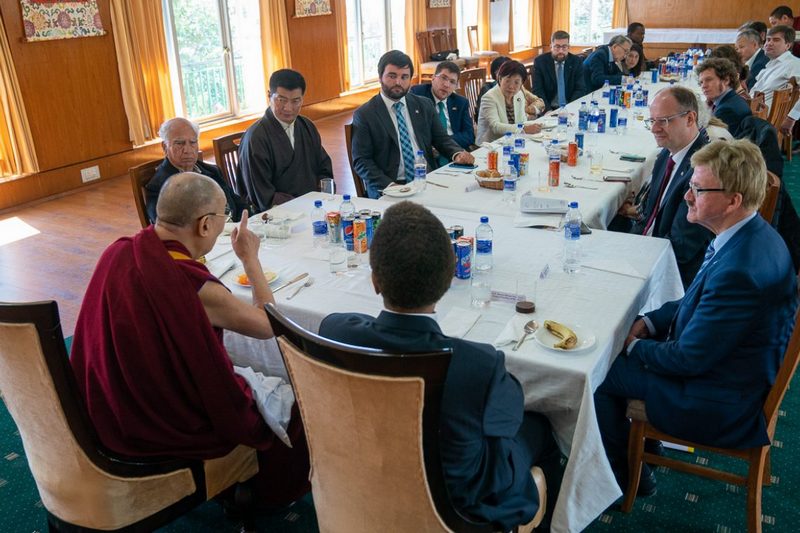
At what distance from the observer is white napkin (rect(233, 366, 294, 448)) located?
6.55 ft

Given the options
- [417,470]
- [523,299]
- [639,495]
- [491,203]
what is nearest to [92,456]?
[417,470]

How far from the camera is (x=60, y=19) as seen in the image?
6.05m

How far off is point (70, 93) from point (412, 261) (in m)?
5.93

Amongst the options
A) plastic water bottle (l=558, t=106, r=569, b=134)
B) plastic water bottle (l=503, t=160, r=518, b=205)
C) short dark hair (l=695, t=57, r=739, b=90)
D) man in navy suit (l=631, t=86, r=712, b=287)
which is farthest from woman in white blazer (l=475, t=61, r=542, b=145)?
man in navy suit (l=631, t=86, r=712, b=287)

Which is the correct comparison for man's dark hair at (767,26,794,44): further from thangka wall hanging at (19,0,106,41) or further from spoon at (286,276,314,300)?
thangka wall hanging at (19,0,106,41)

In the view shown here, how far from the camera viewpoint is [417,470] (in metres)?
1.40

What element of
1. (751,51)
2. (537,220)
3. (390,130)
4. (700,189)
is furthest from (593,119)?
(751,51)

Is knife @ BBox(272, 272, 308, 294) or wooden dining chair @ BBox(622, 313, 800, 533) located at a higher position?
knife @ BBox(272, 272, 308, 294)

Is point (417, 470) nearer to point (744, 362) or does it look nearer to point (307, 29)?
point (744, 362)

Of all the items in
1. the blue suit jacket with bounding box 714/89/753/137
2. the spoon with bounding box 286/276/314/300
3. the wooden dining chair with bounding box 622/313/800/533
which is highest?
the blue suit jacket with bounding box 714/89/753/137

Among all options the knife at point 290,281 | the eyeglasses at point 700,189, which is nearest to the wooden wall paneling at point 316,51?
the knife at point 290,281

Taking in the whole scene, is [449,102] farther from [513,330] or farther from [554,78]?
[513,330]

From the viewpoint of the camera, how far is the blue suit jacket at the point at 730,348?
1.87 meters

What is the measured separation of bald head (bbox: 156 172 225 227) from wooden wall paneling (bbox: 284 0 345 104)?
729 cm
